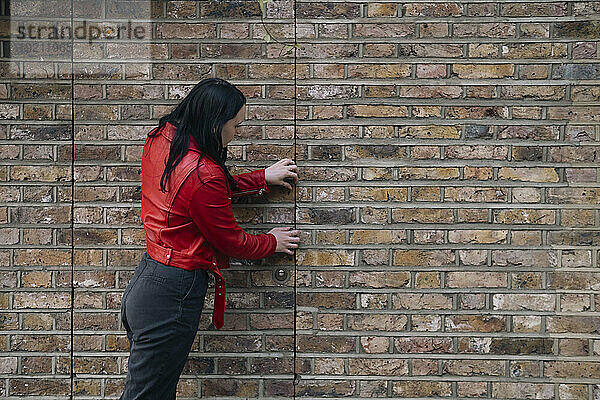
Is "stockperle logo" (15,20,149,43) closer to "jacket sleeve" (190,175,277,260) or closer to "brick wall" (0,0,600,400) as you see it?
"brick wall" (0,0,600,400)

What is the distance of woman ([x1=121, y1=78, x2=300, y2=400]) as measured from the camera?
2.88 m

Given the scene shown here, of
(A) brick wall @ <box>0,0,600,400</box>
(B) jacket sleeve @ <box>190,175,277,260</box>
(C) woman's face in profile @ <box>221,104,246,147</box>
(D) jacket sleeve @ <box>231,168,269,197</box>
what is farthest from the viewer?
(A) brick wall @ <box>0,0,600,400</box>

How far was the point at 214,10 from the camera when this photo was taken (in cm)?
336

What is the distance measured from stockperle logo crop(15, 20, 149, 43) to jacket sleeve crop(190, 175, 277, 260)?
→ 1.04 meters

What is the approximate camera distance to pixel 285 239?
3281 mm

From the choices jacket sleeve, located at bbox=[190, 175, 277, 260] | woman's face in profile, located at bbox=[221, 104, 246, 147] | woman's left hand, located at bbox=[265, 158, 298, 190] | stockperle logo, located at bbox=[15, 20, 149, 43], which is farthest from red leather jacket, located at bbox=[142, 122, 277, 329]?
stockperle logo, located at bbox=[15, 20, 149, 43]

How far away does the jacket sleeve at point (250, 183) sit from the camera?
10.6ft

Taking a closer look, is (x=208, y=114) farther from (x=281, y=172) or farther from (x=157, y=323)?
(x=157, y=323)

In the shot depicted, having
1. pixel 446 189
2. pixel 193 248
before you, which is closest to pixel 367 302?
pixel 446 189

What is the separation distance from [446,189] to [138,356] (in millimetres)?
1736

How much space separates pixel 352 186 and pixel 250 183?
0.54m

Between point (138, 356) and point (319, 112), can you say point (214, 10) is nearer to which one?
point (319, 112)

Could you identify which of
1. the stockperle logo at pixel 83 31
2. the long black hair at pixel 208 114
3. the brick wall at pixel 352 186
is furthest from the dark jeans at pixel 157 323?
the stockperle logo at pixel 83 31

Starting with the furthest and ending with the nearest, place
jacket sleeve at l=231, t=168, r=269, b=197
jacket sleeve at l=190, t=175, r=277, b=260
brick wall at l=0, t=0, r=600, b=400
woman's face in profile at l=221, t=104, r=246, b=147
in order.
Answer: brick wall at l=0, t=0, r=600, b=400 → jacket sleeve at l=231, t=168, r=269, b=197 → woman's face in profile at l=221, t=104, r=246, b=147 → jacket sleeve at l=190, t=175, r=277, b=260
